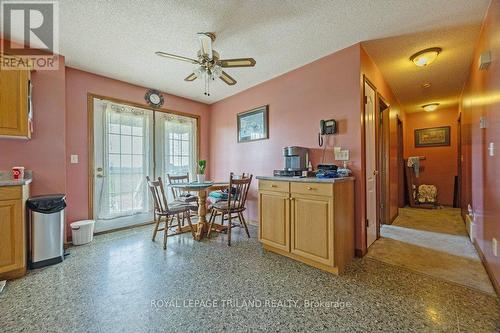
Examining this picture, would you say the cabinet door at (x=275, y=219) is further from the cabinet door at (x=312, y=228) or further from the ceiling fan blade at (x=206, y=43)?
the ceiling fan blade at (x=206, y=43)

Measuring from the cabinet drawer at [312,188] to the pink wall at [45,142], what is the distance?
2.98 metres

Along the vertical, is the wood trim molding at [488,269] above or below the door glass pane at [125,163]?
below

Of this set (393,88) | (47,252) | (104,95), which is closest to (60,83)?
(104,95)

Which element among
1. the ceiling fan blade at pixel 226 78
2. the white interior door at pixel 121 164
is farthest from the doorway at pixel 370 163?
the white interior door at pixel 121 164

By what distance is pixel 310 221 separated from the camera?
216 cm

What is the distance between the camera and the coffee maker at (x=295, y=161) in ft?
8.81

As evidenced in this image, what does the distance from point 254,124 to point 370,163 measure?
1.97 meters

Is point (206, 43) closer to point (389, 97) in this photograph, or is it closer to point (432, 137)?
point (389, 97)

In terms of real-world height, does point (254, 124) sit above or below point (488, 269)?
above

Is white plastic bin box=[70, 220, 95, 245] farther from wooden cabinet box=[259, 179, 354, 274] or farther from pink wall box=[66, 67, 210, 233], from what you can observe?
wooden cabinet box=[259, 179, 354, 274]

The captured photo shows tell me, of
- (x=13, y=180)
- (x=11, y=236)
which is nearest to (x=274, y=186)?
(x=11, y=236)

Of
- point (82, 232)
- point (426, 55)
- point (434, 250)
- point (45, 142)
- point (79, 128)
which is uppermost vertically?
point (426, 55)

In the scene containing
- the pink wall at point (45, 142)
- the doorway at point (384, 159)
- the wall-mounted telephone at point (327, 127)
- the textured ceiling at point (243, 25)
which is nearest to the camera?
the textured ceiling at point (243, 25)

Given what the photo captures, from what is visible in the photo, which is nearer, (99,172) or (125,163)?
(99,172)
